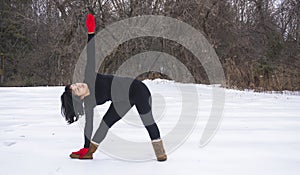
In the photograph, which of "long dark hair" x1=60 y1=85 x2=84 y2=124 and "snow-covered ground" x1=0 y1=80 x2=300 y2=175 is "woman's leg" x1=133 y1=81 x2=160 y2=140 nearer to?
"snow-covered ground" x1=0 y1=80 x2=300 y2=175

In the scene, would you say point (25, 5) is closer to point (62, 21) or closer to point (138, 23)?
point (62, 21)

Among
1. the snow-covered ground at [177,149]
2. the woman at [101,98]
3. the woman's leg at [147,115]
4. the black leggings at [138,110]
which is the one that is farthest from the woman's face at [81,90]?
the snow-covered ground at [177,149]

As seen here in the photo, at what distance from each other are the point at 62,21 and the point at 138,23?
3154mm

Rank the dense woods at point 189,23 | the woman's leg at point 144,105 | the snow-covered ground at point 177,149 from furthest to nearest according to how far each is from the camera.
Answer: the dense woods at point 189,23 → the woman's leg at point 144,105 → the snow-covered ground at point 177,149

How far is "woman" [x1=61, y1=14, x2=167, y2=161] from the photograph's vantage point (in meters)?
2.06

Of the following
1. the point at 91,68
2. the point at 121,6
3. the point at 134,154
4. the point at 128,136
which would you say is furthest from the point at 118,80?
the point at 121,6

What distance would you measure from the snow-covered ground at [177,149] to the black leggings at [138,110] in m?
0.18

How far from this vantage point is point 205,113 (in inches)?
161

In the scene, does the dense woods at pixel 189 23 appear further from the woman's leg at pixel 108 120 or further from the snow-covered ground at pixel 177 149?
the woman's leg at pixel 108 120

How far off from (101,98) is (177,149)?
712 mm

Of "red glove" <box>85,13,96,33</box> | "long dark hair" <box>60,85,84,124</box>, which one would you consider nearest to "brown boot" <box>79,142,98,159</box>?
"long dark hair" <box>60,85,84,124</box>

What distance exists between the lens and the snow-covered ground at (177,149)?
6.56ft

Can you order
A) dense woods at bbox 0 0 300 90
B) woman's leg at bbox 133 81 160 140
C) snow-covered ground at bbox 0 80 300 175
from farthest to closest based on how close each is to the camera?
dense woods at bbox 0 0 300 90
woman's leg at bbox 133 81 160 140
snow-covered ground at bbox 0 80 300 175

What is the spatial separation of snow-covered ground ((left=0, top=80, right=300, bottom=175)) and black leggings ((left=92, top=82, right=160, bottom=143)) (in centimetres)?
18
